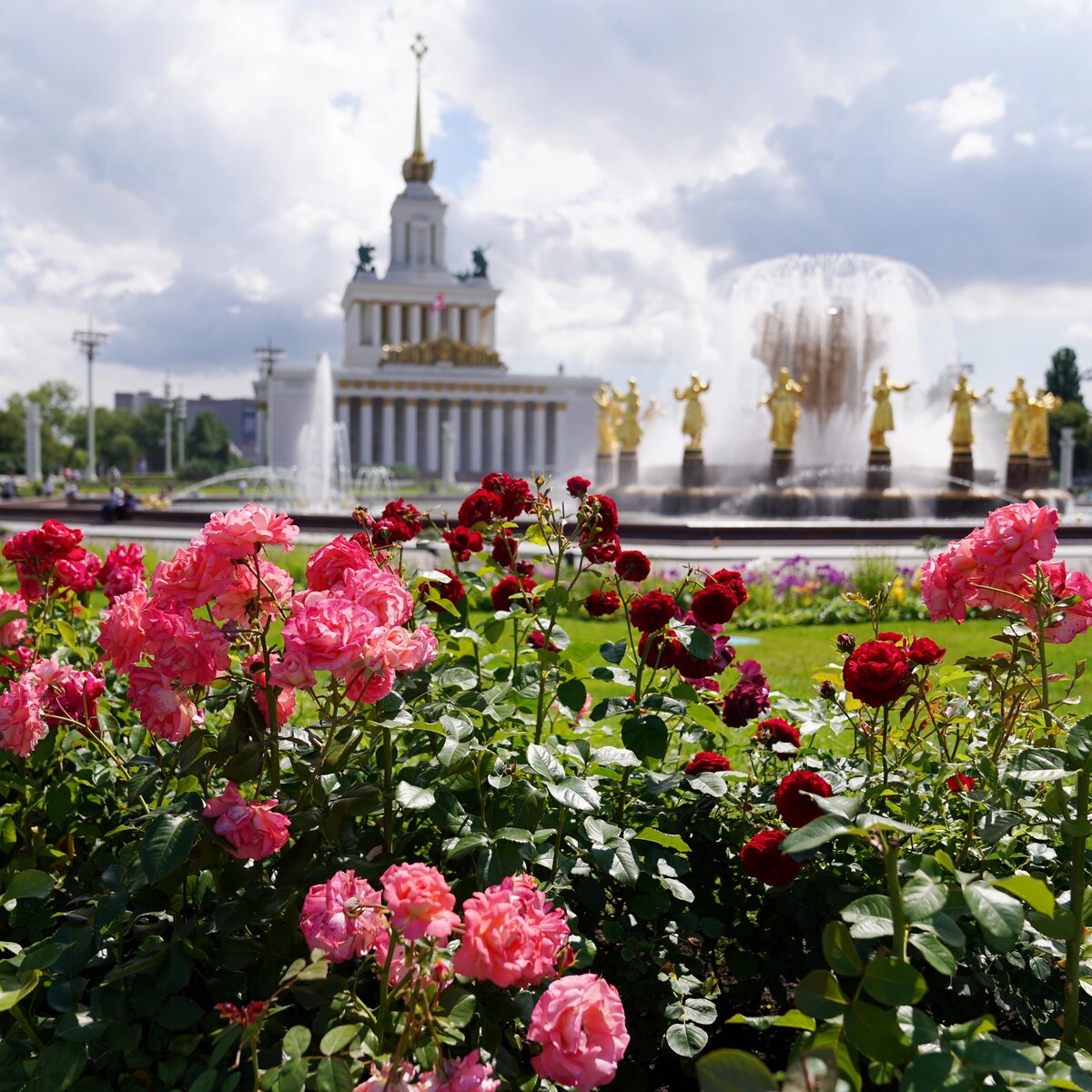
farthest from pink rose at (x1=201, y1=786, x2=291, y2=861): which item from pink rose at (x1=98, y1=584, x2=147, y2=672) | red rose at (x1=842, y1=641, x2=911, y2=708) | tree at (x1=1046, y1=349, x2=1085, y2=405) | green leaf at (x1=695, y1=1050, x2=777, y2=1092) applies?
tree at (x1=1046, y1=349, x2=1085, y2=405)

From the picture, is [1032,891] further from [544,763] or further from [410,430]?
[410,430]

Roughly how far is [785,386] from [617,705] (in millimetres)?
19016

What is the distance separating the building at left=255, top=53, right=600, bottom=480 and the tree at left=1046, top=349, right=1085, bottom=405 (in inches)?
1108

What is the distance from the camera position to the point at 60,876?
2.61 metres

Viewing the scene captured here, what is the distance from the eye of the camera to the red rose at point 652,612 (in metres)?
2.15

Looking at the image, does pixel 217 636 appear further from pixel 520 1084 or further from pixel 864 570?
pixel 864 570

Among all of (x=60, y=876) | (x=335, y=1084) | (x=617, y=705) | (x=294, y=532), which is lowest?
(x=60, y=876)

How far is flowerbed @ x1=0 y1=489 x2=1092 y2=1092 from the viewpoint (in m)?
1.36

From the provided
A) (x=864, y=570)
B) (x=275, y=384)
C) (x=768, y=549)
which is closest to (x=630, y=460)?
(x=768, y=549)

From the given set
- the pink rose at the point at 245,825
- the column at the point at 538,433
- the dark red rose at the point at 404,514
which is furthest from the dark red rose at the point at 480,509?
the column at the point at 538,433

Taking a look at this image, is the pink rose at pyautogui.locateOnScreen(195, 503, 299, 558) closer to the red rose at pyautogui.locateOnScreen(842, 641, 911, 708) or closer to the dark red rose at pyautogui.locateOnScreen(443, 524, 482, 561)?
the dark red rose at pyautogui.locateOnScreen(443, 524, 482, 561)

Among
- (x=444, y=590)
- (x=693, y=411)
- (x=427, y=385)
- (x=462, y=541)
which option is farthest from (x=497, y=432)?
(x=444, y=590)

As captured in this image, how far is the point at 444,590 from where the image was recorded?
102 inches

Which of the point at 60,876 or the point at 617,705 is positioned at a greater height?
the point at 617,705
